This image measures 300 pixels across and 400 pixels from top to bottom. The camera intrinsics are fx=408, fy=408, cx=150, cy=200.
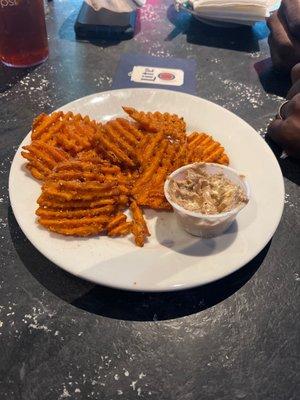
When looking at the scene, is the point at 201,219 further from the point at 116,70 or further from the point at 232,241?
the point at 116,70

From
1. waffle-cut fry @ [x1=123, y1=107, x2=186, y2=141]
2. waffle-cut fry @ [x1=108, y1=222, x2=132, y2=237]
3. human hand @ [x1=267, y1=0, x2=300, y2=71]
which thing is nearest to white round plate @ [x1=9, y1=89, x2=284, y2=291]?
waffle-cut fry @ [x1=108, y1=222, x2=132, y2=237]

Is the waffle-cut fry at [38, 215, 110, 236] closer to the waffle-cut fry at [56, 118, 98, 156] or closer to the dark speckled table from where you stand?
the dark speckled table

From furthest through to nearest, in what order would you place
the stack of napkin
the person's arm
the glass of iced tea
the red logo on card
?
the stack of napkin
the red logo on card
the glass of iced tea
the person's arm

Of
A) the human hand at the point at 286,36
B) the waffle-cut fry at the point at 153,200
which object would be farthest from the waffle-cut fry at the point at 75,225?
the human hand at the point at 286,36

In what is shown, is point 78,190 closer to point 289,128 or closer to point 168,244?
point 168,244

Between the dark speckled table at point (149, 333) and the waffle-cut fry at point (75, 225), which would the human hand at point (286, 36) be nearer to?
the dark speckled table at point (149, 333)

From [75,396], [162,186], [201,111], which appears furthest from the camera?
[201,111]

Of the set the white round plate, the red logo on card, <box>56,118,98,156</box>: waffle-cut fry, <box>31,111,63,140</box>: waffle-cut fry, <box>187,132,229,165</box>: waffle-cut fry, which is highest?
<box>31,111,63,140</box>: waffle-cut fry

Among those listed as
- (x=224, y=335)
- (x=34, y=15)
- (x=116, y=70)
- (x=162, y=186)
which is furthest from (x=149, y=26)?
(x=224, y=335)
